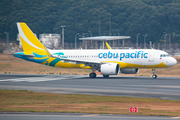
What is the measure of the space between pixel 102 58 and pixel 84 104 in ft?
75.7

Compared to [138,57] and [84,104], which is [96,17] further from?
[84,104]

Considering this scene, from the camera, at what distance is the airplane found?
41.0 metres

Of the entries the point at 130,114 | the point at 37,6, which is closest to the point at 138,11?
the point at 37,6

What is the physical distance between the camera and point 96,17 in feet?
495

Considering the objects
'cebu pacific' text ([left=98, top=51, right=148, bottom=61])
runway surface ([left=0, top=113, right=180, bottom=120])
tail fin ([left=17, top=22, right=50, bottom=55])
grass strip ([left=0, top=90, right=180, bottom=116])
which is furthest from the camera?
tail fin ([left=17, top=22, right=50, bottom=55])

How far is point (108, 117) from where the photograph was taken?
15523 millimetres

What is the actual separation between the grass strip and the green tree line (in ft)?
405

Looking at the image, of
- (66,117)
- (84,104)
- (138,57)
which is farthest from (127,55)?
(66,117)

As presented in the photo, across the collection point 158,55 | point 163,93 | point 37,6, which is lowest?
point 163,93

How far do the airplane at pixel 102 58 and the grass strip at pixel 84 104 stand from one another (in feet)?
59.1

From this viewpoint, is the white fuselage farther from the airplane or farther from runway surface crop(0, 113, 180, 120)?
runway surface crop(0, 113, 180, 120)

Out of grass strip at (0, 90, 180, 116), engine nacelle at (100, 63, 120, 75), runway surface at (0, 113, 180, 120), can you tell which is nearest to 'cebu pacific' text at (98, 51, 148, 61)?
engine nacelle at (100, 63, 120, 75)

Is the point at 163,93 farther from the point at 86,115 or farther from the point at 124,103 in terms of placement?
the point at 86,115

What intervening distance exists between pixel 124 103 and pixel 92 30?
131 m
